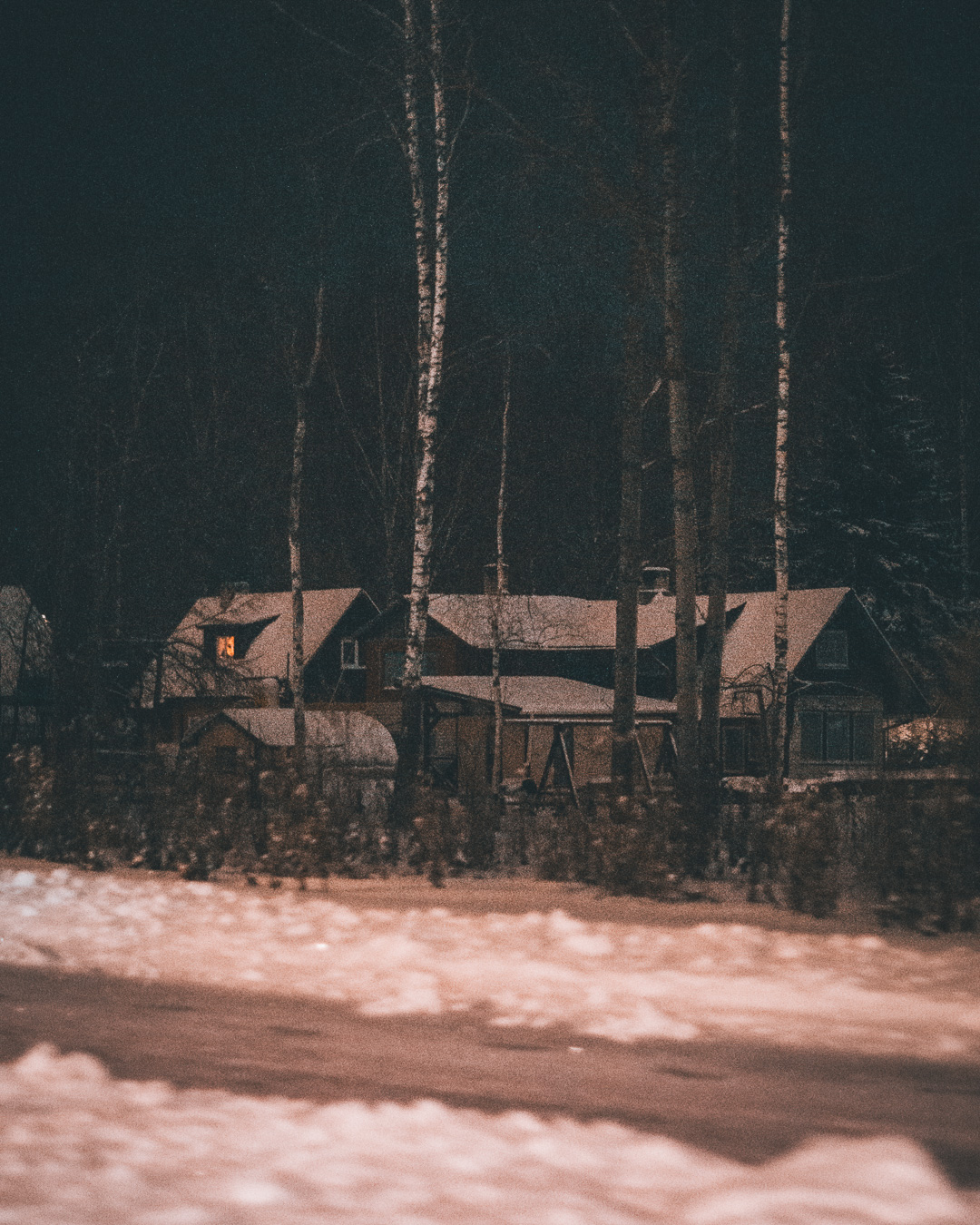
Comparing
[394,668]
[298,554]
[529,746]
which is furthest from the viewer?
[394,668]

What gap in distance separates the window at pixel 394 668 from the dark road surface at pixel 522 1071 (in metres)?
41.1

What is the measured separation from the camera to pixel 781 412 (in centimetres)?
2117

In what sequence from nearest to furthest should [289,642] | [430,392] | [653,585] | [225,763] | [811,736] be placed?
[225,763] < [430,392] < [811,736] < [289,642] < [653,585]

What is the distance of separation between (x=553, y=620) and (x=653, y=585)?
627cm

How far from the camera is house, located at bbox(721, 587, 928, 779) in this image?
144ft

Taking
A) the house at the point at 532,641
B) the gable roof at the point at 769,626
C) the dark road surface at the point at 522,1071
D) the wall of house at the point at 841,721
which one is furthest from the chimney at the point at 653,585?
the dark road surface at the point at 522,1071

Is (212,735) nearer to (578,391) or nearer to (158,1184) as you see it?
(578,391)

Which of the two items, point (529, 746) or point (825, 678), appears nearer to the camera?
point (825, 678)

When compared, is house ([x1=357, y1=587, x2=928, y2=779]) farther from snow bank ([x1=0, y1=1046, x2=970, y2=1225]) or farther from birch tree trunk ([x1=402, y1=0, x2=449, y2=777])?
snow bank ([x1=0, y1=1046, x2=970, y2=1225])

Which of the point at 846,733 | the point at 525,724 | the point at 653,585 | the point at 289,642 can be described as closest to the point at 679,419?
the point at 525,724

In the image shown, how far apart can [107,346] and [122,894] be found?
85.0 ft

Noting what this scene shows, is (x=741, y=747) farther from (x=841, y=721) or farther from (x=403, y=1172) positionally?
(x=403, y=1172)

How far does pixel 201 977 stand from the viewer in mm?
8312

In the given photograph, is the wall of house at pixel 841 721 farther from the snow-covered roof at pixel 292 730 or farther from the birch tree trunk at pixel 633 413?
the birch tree trunk at pixel 633 413
